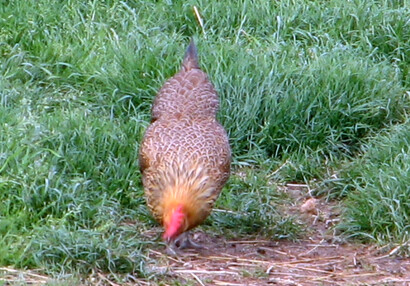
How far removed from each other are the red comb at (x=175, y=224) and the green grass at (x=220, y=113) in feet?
0.69

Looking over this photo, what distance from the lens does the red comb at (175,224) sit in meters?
5.98

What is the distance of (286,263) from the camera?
20.7 feet

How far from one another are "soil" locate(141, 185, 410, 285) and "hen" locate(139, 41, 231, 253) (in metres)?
0.19

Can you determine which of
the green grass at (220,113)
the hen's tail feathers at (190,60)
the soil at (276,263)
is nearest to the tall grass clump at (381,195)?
the green grass at (220,113)

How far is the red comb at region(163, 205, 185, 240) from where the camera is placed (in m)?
5.98

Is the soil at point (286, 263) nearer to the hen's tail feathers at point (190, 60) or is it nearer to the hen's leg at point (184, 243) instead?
the hen's leg at point (184, 243)

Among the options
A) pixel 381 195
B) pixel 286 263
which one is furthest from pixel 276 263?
pixel 381 195

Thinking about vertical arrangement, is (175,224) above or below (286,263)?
above

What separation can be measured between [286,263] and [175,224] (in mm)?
801

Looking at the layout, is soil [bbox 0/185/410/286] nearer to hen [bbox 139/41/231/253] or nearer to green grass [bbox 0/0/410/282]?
green grass [bbox 0/0/410/282]

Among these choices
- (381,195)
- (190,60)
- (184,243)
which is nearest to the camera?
(184,243)

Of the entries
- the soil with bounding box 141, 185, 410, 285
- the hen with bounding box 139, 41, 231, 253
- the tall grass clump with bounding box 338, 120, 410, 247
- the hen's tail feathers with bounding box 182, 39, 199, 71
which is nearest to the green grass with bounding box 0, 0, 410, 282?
the tall grass clump with bounding box 338, 120, 410, 247

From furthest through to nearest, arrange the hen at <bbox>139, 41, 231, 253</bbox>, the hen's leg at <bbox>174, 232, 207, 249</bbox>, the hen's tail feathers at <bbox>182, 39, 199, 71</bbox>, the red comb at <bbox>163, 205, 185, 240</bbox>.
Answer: the hen's tail feathers at <bbox>182, 39, 199, 71</bbox>
the hen's leg at <bbox>174, 232, 207, 249</bbox>
the hen at <bbox>139, 41, 231, 253</bbox>
the red comb at <bbox>163, 205, 185, 240</bbox>

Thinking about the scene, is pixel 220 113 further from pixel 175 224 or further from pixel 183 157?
pixel 175 224
